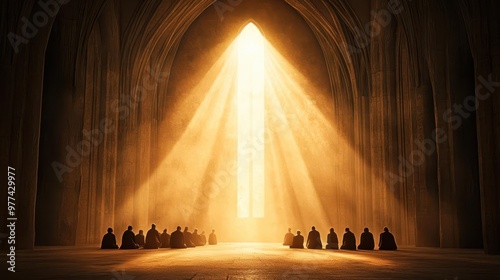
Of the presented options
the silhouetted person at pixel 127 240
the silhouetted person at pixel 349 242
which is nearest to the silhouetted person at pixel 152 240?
the silhouetted person at pixel 127 240

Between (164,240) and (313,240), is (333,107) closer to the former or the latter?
A: (313,240)

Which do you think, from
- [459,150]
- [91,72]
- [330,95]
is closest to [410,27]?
[459,150]

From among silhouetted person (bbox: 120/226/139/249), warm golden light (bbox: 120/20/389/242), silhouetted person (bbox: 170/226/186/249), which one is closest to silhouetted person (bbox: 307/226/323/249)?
silhouetted person (bbox: 170/226/186/249)

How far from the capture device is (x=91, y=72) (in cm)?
2539

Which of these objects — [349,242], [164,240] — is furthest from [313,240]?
[164,240]

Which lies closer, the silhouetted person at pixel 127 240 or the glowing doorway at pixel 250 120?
the silhouetted person at pixel 127 240

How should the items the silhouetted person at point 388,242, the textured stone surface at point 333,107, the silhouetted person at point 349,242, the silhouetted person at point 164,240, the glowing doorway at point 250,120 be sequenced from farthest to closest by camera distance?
the glowing doorway at point 250,120 < the silhouetted person at point 164,240 < the silhouetted person at point 349,242 < the silhouetted person at point 388,242 < the textured stone surface at point 333,107

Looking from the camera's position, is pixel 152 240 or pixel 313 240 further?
pixel 313 240

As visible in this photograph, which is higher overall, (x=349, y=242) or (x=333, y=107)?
(x=333, y=107)

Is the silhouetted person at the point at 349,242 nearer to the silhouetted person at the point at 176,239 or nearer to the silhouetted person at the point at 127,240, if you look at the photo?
the silhouetted person at the point at 176,239

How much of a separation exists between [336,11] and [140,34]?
909cm

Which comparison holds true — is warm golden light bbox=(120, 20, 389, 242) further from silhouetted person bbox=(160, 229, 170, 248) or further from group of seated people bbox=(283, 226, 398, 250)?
group of seated people bbox=(283, 226, 398, 250)

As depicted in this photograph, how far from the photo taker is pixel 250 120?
103 feet

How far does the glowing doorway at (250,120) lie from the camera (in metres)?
30.7
